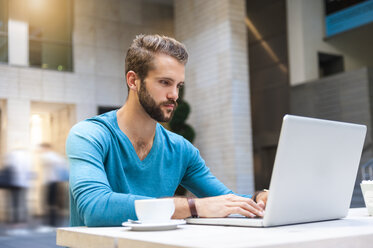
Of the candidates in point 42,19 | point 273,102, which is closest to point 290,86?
point 273,102

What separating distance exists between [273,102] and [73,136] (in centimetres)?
834

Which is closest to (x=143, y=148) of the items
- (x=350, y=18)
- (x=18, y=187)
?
(x=18, y=187)

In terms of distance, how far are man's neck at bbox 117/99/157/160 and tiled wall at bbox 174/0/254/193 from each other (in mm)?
7144

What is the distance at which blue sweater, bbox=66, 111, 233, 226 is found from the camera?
43.7 inches

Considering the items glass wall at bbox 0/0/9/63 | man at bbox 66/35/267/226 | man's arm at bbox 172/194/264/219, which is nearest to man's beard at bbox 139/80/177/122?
man at bbox 66/35/267/226

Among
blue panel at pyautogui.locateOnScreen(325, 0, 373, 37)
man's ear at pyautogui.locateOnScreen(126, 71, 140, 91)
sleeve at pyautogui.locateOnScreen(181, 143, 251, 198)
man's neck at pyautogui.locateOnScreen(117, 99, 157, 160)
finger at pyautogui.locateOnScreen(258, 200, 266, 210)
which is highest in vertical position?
blue panel at pyautogui.locateOnScreen(325, 0, 373, 37)

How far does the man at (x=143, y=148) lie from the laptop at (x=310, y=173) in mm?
219

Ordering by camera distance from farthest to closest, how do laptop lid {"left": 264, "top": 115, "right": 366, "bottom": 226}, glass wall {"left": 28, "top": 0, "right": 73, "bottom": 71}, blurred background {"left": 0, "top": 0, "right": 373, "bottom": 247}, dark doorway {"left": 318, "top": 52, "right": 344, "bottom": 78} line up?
glass wall {"left": 28, "top": 0, "right": 73, "bottom": 71}, dark doorway {"left": 318, "top": 52, "right": 344, "bottom": 78}, blurred background {"left": 0, "top": 0, "right": 373, "bottom": 247}, laptop lid {"left": 264, "top": 115, "right": 366, "bottom": 226}

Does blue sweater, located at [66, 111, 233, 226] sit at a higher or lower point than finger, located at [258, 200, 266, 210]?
higher

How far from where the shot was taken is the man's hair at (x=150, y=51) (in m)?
1.45

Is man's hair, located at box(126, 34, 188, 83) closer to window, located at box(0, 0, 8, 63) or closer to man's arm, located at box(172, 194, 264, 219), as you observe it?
man's arm, located at box(172, 194, 264, 219)

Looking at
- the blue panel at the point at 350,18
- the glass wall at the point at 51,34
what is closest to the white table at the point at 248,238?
the blue panel at the point at 350,18

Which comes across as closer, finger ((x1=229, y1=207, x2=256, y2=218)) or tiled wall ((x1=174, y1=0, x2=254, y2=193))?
finger ((x1=229, y1=207, x2=256, y2=218))

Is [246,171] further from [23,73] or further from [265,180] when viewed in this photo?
[23,73]
